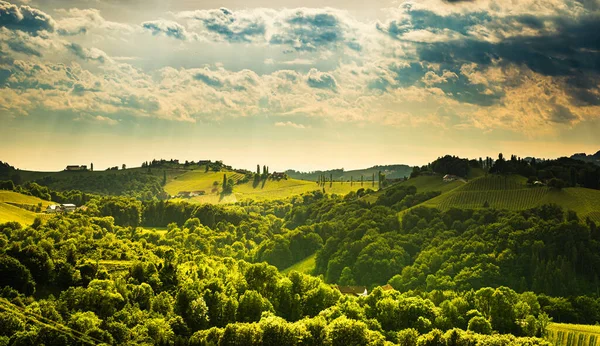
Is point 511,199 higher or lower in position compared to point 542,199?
lower

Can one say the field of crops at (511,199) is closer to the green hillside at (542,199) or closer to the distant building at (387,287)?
the green hillside at (542,199)

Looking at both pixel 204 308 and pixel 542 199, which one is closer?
pixel 204 308

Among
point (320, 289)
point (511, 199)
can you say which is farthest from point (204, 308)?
point (511, 199)

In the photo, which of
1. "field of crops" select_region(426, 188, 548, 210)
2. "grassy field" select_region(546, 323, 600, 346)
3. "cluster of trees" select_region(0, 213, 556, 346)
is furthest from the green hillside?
"grassy field" select_region(546, 323, 600, 346)

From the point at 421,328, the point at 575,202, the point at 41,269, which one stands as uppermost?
→ the point at 575,202

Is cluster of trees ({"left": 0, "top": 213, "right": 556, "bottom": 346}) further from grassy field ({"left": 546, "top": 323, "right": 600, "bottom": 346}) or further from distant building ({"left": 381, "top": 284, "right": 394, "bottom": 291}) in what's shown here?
distant building ({"left": 381, "top": 284, "right": 394, "bottom": 291})

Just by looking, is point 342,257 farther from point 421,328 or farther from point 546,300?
point 421,328

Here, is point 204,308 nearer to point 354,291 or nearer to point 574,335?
point 354,291

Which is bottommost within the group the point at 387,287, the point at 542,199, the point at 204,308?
the point at 387,287

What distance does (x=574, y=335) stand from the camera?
106562 mm

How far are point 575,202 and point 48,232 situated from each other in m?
145

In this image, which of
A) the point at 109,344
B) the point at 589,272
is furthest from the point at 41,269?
the point at 589,272

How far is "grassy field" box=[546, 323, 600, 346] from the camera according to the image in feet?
342

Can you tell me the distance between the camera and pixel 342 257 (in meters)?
184
